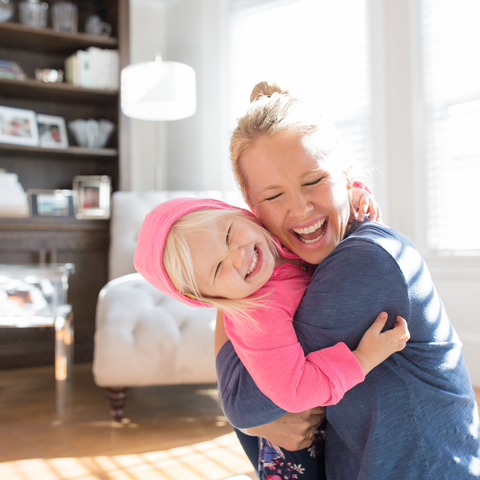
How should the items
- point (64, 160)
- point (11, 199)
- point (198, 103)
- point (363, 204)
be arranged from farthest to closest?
point (198, 103) < point (64, 160) < point (11, 199) < point (363, 204)

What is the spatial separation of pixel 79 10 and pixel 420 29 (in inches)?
94.8

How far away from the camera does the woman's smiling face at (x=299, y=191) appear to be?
0.81m

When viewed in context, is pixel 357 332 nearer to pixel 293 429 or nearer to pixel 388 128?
pixel 293 429

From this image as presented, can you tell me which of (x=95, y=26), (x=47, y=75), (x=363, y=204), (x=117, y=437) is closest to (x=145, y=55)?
(x=95, y=26)

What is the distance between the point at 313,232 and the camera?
0.86 metres

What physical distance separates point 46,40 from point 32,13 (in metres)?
0.18

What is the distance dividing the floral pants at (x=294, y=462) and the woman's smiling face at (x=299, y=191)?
361mm

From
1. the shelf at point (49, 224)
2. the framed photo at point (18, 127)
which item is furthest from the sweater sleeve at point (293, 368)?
the framed photo at point (18, 127)

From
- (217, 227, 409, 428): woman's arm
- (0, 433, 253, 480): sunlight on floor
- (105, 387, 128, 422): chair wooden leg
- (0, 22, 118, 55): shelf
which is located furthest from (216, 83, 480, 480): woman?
(0, 22, 118, 55): shelf

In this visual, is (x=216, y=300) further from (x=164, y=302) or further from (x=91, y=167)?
(x=91, y=167)

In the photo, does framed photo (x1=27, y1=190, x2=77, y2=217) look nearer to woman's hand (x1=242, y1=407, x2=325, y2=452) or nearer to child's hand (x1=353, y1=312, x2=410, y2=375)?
woman's hand (x1=242, y1=407, x2=325, y2=452)

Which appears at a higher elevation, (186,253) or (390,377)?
(186,253)

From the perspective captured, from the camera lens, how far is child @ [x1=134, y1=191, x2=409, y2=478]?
0.69 m

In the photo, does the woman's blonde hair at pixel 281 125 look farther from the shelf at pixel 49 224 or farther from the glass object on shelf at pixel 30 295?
the shelf at pixel 49 224
